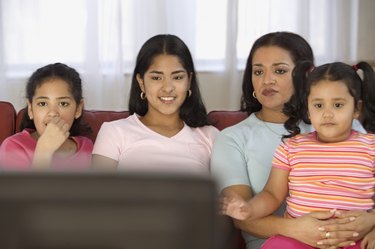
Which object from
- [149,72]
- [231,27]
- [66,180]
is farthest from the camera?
[231,27]

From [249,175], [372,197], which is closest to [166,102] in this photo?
[249,175]

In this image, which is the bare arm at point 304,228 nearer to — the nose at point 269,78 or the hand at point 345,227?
the hand at point 345,227

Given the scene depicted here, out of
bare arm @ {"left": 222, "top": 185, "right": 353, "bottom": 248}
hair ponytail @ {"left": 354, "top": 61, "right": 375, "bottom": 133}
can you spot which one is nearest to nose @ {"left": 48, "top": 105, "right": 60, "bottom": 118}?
bare arm @ {"left": 222, "top": 185, "right": 353, "bottom": 248}

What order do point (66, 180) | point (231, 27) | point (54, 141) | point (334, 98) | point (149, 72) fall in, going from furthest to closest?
point (231, 27) → point (149, 72) → point (54, 141) → point (334, 98) → point (66, 180)

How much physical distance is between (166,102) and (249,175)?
0.39 metres

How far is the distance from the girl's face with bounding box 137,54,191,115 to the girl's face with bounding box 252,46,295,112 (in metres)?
0.27

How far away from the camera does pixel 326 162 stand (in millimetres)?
1768

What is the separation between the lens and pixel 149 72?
214 centimetres

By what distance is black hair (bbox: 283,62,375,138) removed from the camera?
1.81m

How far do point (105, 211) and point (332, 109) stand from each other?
1.32 m

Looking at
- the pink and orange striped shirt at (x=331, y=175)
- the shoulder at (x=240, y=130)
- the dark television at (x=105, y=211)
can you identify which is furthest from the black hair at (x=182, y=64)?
the dark television at (x=105, y=211)

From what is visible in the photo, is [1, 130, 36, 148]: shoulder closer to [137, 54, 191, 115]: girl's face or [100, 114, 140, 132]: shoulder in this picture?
[100, 114, 140, 132]: shoulder

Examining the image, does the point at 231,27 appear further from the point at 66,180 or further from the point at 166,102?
the point at 66,180

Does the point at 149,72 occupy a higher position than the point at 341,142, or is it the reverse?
the point at 149,72
